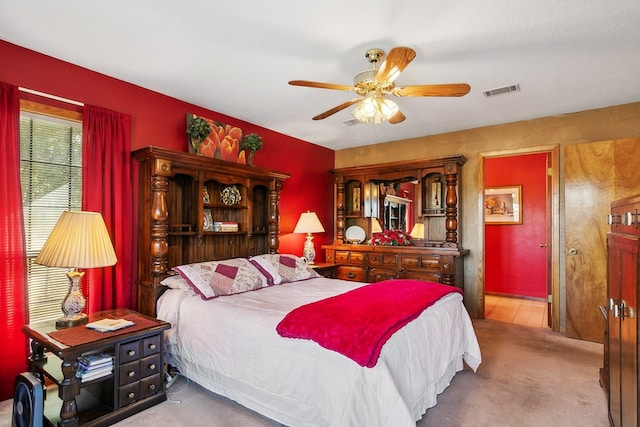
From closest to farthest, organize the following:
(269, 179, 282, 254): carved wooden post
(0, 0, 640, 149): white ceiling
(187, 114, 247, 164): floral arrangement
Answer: (0, 0, 640, 149): white ceiling, (187, 114, 247, 164): floral arrangement, (269, 179, 282, 254): carved wooden post

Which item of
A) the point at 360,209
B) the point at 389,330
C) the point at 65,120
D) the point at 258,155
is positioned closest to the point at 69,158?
the point at 65,120

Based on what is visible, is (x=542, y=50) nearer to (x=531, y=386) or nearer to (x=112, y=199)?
(x=531, y=386)

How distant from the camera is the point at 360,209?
551 cm

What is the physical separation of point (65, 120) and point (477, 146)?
181 inches

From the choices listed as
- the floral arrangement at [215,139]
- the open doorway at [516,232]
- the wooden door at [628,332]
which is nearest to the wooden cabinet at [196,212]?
the floral arrangement at [215,139]

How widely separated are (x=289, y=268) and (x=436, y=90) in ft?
7.35

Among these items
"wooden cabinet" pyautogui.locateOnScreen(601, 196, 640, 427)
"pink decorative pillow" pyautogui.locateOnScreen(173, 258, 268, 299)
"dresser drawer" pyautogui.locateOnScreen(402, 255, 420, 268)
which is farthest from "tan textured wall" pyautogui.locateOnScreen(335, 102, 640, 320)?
"pink decorative pillow" pyautogui.locateOnScreen(173, 258, 268, 299)

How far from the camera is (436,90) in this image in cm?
239

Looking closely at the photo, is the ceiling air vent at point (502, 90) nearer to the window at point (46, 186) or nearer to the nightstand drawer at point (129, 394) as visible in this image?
the window at point (46, 186)

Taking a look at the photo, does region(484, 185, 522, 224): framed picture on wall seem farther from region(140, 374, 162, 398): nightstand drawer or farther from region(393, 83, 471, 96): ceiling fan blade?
region(140, 374, 162, 398): nightstand drawer

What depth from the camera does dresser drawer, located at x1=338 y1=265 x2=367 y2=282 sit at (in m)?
4.99

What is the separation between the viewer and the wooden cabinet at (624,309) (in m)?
1.38

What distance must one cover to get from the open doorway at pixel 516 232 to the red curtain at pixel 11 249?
5700mm

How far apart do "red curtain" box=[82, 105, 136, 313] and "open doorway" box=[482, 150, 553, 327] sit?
16.6 feet
